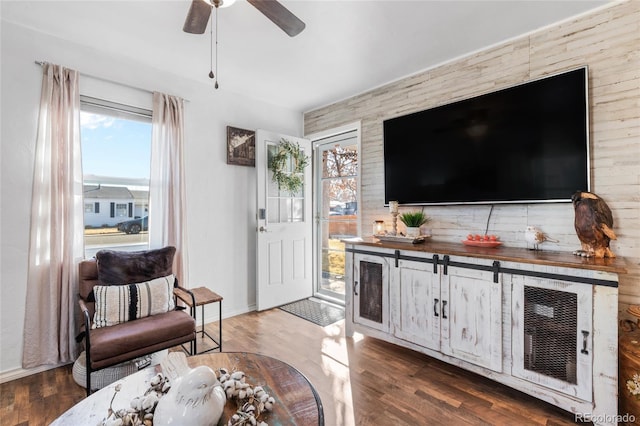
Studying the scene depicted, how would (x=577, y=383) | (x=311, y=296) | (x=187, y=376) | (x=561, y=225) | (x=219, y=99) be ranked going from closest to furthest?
(x=187, y=376)
(x=577, y=383)
(x=561, y=225)
(x=219, y=99)
(x=311, y=296)

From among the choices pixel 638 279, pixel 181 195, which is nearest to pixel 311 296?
pixel 181 195

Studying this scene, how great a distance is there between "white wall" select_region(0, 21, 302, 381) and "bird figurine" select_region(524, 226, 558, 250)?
281 cm

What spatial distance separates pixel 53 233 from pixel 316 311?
2621 millimetres

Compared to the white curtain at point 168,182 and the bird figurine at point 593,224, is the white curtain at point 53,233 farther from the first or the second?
the bird figurine at point 593,224

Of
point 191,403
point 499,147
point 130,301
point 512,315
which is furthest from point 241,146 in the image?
point 512,315

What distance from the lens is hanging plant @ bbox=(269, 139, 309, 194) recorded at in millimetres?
3670

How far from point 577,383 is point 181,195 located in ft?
11.0

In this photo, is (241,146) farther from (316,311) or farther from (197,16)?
(316,311)

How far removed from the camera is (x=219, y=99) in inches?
132

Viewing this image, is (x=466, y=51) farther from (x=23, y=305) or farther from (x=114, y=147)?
(x=23, y=305)

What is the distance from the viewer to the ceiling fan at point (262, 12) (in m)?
1.50

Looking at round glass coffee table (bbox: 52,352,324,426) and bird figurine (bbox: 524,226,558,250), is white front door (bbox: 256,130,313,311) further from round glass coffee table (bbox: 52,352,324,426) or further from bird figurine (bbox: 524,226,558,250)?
bird figurine (bbox: 524,226,558,250)

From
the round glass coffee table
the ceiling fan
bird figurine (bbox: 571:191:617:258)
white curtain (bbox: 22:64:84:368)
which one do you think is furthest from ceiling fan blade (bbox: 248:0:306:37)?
bird figurine (bbox: 571:191:617:258)

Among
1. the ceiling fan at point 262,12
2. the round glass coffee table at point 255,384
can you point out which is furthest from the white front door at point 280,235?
the round glass coffee table at point 255,384
